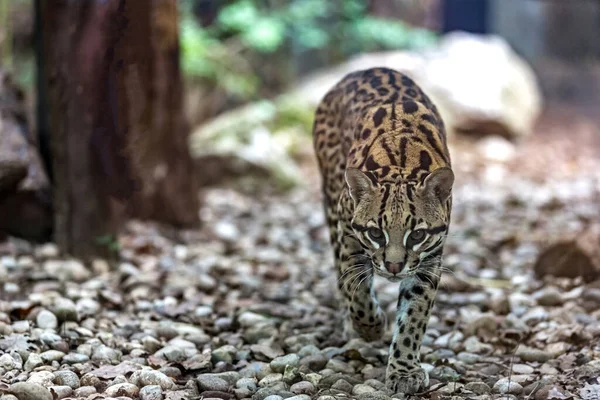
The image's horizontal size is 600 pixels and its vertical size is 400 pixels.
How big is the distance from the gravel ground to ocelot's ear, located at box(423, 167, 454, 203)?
42.2 inches

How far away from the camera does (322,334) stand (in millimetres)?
5445

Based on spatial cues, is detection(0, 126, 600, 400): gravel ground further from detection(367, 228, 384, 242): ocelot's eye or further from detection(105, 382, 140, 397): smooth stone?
detection(367, 228, 384, 242): ocelot's eye

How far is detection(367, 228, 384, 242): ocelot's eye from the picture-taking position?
4145 mm

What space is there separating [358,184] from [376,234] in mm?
293

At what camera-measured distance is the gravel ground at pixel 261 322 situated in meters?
4.32

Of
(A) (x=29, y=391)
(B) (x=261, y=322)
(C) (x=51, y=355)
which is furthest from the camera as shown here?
(B) (x=261, y=322)

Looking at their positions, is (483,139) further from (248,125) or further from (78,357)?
(78,357)

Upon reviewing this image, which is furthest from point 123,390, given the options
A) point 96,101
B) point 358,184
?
point 96,101

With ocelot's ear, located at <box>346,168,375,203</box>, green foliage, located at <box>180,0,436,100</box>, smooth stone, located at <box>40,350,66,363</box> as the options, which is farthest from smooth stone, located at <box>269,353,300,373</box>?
green foliage, located at <box>180,0,436,100</box>

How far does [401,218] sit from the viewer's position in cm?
407

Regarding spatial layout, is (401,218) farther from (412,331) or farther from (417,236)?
(412,331)

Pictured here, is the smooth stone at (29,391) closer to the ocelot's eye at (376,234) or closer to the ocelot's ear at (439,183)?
the ocelot's eye at (376,234)

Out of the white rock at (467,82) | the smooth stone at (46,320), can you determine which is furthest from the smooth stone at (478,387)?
the white rock at (467,82)

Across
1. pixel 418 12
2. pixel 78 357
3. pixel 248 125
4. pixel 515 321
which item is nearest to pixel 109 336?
pixel 78 357
